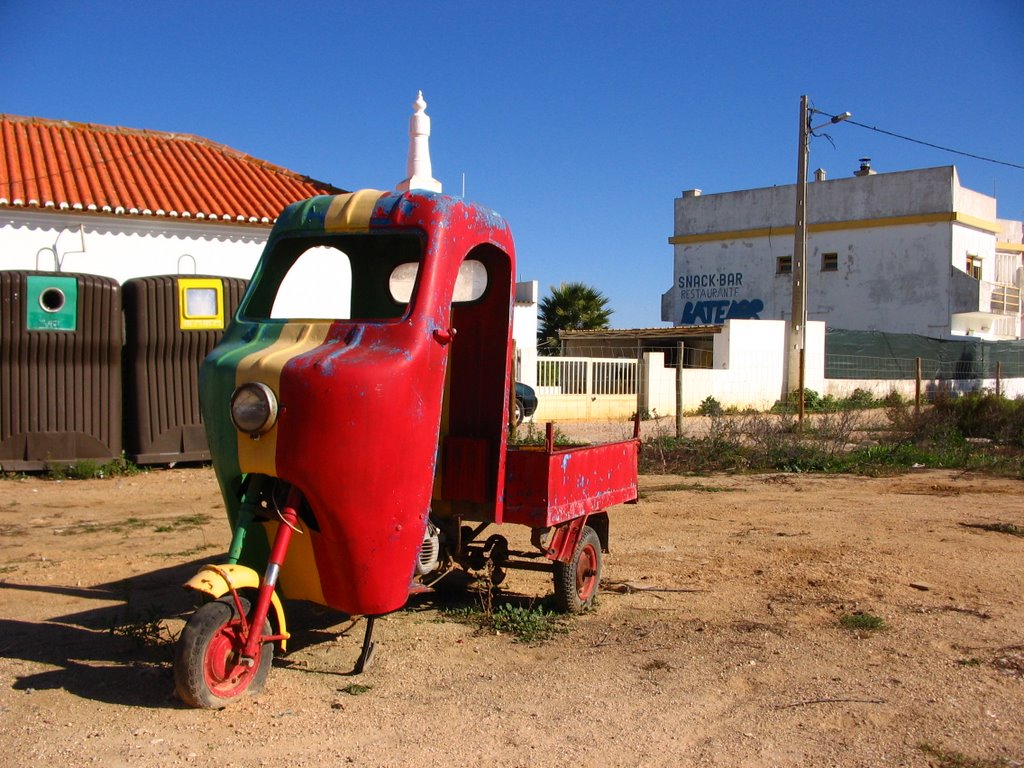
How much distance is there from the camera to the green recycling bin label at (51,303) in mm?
10617

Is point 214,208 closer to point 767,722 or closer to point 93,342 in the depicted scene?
point 93,342

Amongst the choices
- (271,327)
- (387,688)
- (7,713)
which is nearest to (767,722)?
(387,688)

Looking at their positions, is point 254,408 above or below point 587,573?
above

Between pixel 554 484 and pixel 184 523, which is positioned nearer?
pixel 554 484

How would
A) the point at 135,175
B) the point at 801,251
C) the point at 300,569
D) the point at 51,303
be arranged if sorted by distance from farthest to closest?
1. the point at 801,251
2. the point at 135,175
3. the point at 51,303
4. the point at 300,569

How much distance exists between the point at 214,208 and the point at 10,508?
7236 mm

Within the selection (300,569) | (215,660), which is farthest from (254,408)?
(215,660)

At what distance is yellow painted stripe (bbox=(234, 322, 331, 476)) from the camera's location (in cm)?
408

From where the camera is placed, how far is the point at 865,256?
36094mm

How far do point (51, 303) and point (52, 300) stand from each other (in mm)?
35

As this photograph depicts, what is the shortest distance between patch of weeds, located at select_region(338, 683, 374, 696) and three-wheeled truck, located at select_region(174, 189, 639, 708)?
0.19 meters

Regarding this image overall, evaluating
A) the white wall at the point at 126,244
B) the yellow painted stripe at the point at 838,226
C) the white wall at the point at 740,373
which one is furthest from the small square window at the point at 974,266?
the white wall at the point at 126,244

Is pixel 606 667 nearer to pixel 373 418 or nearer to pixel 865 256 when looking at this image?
pixel 373 418

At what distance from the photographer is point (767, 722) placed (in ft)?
13.4
